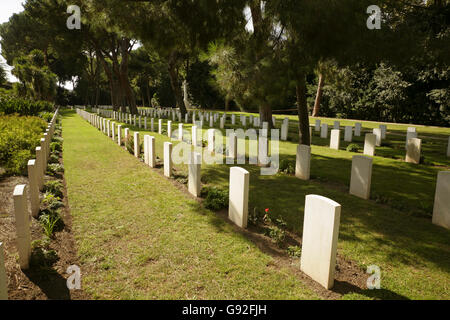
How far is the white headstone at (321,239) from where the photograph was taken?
3326 mm

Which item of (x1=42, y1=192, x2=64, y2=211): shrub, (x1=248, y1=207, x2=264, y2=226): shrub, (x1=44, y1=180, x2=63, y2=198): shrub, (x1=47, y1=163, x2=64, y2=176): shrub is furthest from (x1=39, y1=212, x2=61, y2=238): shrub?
(x1=47, y1=163, x2=64, y2=176): shrub

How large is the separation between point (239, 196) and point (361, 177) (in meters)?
3.15

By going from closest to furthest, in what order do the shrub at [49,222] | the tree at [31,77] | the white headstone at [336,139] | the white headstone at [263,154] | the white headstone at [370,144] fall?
Result: the shrub at [49,222], the white headstone at [263,154], the white headstone at [370,144], the white headstone at [336,139], the tree at [31,77]

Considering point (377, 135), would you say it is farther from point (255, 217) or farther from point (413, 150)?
point (255, 217)

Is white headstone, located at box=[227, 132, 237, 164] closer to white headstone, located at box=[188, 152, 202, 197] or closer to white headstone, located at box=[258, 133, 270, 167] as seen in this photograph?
white headstone, located at box=[258, 133, 270, 167]

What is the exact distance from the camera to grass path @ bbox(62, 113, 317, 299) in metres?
3.36

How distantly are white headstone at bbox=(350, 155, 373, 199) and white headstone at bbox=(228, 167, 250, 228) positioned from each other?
3.06m

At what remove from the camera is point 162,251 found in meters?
4.17

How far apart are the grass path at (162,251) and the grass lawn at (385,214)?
1056mm

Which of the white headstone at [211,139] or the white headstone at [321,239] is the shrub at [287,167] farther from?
the white headstone at [321,239]

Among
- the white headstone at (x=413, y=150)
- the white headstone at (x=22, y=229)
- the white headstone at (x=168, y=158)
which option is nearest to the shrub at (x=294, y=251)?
the white headstone at (x=22, y=229)

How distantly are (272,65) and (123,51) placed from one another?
27.2 metres

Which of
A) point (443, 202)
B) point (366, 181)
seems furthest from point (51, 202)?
point (443, 202)

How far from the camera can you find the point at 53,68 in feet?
186
